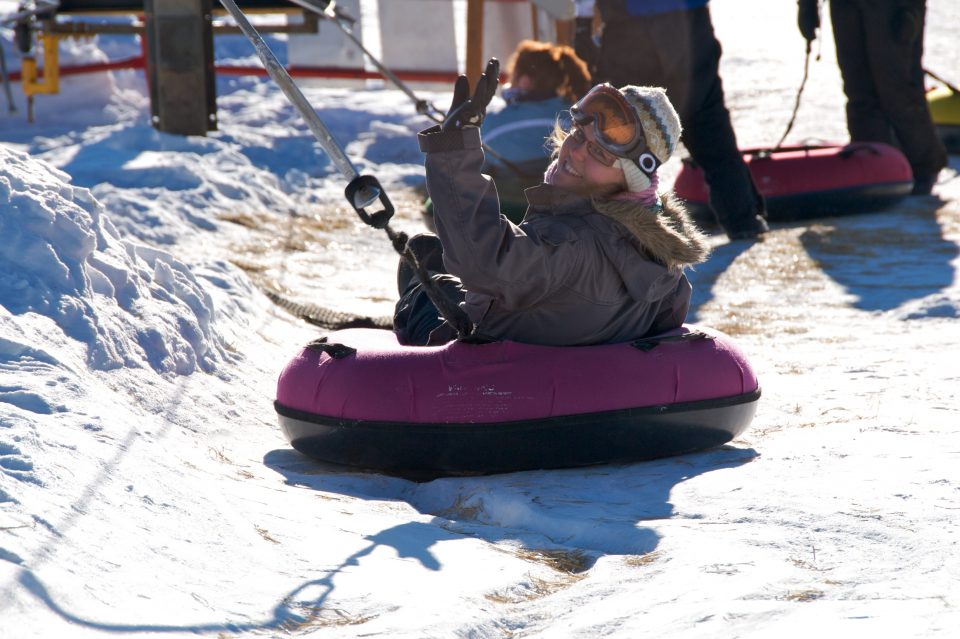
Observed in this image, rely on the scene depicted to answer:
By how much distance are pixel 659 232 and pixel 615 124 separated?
34cm

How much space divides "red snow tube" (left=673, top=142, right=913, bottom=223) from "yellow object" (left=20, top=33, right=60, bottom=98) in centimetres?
582

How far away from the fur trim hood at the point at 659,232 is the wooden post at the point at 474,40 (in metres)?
7.80

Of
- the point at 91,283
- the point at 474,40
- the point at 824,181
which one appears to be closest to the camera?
the point at 91,283

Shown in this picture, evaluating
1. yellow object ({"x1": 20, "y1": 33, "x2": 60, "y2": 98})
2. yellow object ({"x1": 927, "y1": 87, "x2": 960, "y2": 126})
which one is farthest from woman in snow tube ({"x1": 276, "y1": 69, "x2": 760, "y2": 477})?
yellow object ({"x1": 20, "y1": 33, "x2": 60, "y2": 98})

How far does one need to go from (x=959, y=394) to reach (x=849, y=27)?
5.00m

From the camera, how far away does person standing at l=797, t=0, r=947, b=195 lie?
8344 mm

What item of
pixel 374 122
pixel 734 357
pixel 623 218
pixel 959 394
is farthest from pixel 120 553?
pixel 374 122

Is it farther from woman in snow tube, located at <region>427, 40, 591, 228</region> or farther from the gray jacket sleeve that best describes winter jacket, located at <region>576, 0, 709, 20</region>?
the gray jacket sleeve

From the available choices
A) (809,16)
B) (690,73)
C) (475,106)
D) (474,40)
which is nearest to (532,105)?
(690,73)

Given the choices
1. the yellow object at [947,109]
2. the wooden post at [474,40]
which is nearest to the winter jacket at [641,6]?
the wooden post at [474,40]

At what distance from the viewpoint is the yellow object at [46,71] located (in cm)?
1075

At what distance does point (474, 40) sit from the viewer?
11297 mm

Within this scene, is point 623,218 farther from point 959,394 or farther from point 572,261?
point 959,394

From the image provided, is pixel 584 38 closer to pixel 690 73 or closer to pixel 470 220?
pixel 690 73
